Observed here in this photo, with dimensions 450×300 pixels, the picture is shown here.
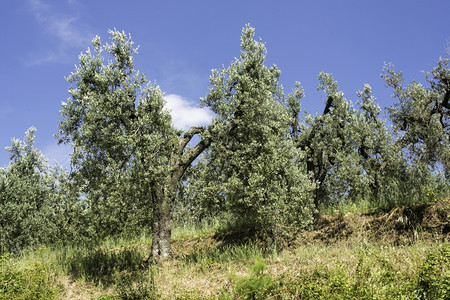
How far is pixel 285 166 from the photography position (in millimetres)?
18625

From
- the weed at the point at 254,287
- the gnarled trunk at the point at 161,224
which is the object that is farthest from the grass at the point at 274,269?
the gnarled trunk at the point at 161,224

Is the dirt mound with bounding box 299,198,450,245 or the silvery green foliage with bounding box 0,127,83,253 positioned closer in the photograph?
the dirt mound with bounding box 299,198,450,245

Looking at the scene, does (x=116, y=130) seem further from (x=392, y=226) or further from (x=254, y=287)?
(x=392, y=226)

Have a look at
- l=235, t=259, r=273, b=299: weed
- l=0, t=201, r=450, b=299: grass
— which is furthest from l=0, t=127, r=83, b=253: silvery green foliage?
l=235, t=259, r=273, b=299: weed

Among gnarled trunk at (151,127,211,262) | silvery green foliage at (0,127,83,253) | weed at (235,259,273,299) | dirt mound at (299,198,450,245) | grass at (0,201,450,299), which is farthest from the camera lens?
silvery green foliage at (0,127,83,253)

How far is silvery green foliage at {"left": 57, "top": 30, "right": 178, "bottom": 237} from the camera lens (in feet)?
55.1

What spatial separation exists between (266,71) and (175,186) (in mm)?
8718

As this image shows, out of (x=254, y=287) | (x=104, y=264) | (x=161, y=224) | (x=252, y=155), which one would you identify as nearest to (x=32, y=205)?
(x=104, y=264)

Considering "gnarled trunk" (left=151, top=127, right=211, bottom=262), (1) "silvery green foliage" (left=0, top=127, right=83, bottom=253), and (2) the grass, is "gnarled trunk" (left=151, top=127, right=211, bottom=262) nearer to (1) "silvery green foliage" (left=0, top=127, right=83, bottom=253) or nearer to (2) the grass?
(2) the grass

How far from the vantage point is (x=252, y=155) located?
1853 centimetres

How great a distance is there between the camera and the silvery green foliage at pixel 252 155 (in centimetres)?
1720

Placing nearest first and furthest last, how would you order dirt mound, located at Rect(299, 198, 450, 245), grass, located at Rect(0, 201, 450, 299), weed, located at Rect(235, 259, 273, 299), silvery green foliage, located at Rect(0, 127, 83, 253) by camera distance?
grass, located at Rect(0, 201, 450, 299) < weed, located at Rect(235, 259, 273, 299) < dirt mound, located at Rect(299, 198, 450, 245) < silvery green foliage, located at Rect(0, 127, 83, 253)

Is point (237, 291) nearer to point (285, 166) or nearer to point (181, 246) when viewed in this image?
point (285, 166)

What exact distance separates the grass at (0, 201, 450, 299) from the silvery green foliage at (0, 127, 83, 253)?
5.30m
